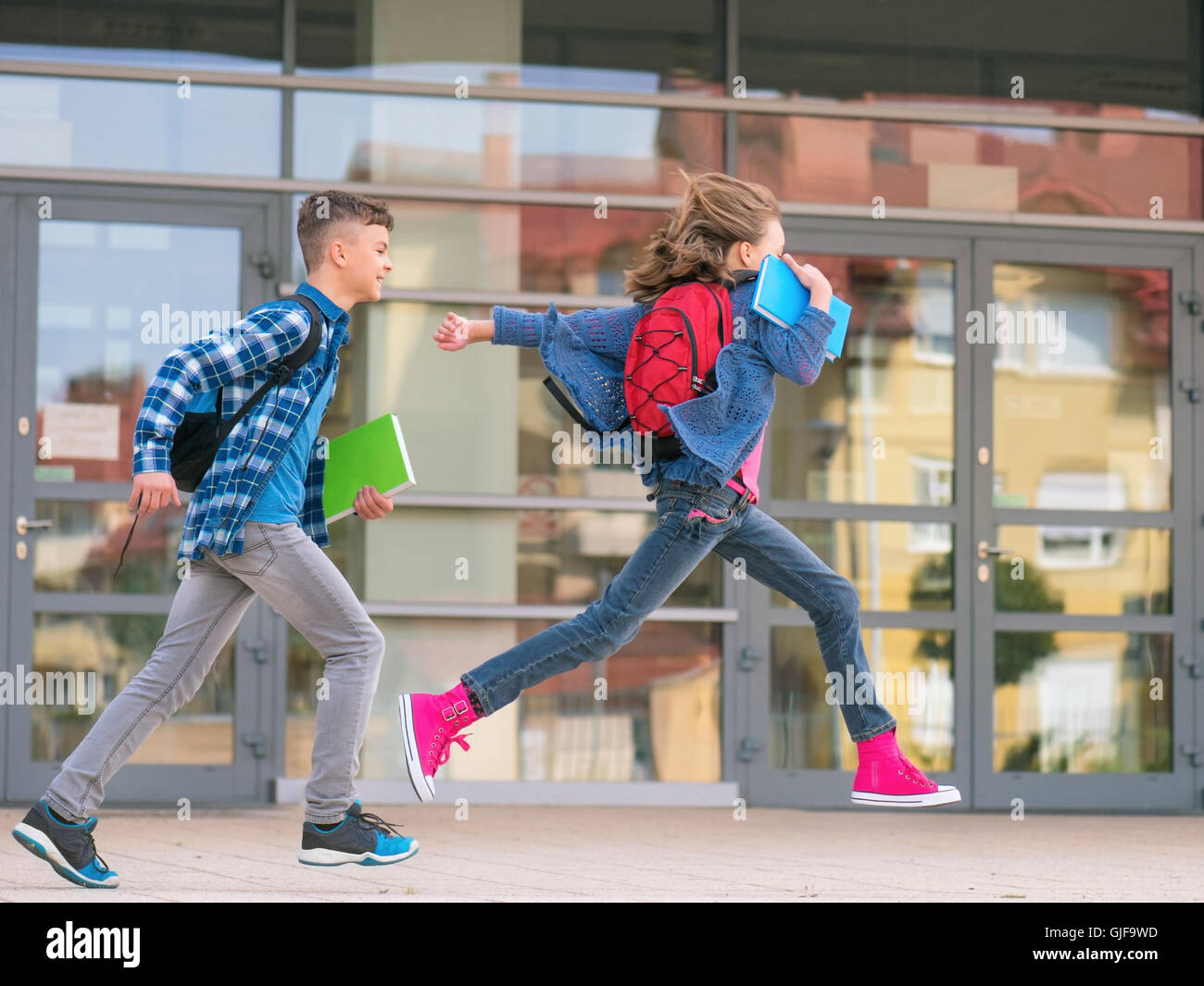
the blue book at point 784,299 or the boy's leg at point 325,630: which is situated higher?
the blue book at point 784,299

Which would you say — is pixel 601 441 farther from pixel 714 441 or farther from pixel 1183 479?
pixel 1183 479

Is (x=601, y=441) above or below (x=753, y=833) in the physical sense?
above

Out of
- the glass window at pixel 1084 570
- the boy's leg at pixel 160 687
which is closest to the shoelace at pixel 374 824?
the boy's leg at pixel 160 687

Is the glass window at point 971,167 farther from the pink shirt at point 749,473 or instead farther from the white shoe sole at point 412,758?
the white shoe sole at point 412,758

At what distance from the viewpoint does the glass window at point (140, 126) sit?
7352mm

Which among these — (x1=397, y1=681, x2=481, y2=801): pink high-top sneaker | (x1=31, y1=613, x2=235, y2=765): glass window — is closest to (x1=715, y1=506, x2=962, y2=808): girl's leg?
(x1=397, y1=681, x2=481, y2=801): pink high-top sneaker

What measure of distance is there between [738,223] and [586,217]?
331 centimetres

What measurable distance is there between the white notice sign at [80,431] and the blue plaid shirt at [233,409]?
3272 mm

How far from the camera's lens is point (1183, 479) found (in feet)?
26.5

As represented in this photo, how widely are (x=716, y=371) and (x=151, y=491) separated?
149cm

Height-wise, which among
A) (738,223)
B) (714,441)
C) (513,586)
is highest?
(738,223)

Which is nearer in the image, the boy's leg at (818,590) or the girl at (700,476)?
the girl at (700,476)

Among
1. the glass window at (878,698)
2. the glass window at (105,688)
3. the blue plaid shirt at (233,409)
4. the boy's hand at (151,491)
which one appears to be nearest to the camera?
the boy's hand at (151,491)
